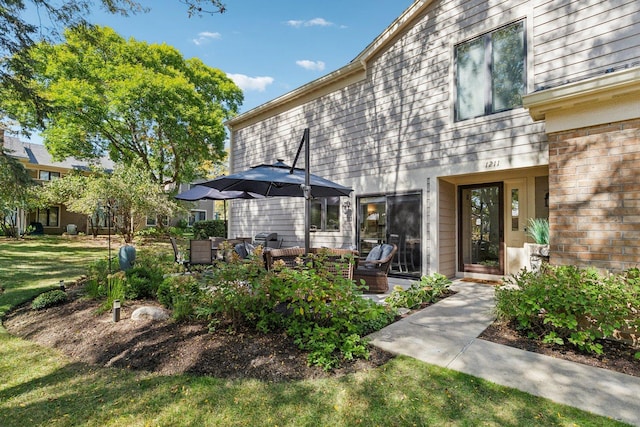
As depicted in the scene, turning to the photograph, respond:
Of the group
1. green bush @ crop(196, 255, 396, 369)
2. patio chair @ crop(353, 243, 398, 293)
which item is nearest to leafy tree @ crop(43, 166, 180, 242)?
patio chair @ crop(353, 243, 398, 293)

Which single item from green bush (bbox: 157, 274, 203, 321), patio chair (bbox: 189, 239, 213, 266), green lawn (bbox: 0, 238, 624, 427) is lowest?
green lawn (bbox: 0, 238, 624, 427)

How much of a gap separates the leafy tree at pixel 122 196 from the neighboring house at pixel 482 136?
891cm

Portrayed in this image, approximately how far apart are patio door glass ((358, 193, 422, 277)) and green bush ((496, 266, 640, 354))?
10.6 ft

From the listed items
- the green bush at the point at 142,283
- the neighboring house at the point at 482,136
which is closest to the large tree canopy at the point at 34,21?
the green bush at the point at 142,283

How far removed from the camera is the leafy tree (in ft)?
46.3

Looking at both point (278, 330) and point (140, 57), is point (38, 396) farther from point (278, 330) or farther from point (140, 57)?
point (140, 57)

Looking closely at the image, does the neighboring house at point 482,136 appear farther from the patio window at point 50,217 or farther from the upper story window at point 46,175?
the upper story window at point 46,175

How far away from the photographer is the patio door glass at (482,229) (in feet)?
22.7

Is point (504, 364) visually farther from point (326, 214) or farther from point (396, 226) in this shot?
point (326, 214)

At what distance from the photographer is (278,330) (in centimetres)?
366

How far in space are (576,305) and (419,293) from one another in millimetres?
2093

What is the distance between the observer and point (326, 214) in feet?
29.1

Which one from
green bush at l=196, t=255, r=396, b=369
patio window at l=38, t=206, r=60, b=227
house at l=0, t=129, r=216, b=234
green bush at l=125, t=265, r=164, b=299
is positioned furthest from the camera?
patio window at l=38, t=206, r=60, b=227

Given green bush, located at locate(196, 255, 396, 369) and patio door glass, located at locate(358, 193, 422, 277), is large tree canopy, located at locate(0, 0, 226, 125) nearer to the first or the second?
green bush, located at locate(196, 255, 396, 369)
